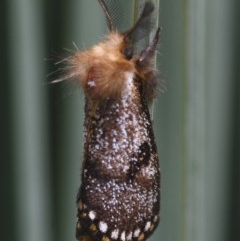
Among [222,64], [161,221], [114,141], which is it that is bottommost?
[161,221]

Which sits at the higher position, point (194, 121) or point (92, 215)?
point (194, 121)

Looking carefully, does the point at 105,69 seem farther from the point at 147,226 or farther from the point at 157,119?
the point at 147,226

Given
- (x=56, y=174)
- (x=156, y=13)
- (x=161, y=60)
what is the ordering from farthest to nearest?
(x=56, y=174), (x=161, y=60), (x=156, y=13)

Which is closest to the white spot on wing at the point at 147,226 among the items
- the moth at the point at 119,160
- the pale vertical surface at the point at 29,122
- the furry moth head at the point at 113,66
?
the moth at the point at 119,160

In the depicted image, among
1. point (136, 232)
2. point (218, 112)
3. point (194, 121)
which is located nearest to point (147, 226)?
point (136, 232)

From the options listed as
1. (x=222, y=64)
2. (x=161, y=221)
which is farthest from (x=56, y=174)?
(x=222, y=64)

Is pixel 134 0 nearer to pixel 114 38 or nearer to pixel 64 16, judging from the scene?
pixel 114 38

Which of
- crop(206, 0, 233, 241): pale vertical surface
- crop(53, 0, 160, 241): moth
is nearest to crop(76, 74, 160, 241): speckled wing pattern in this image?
crop(53, 0, 160, 241): moth
